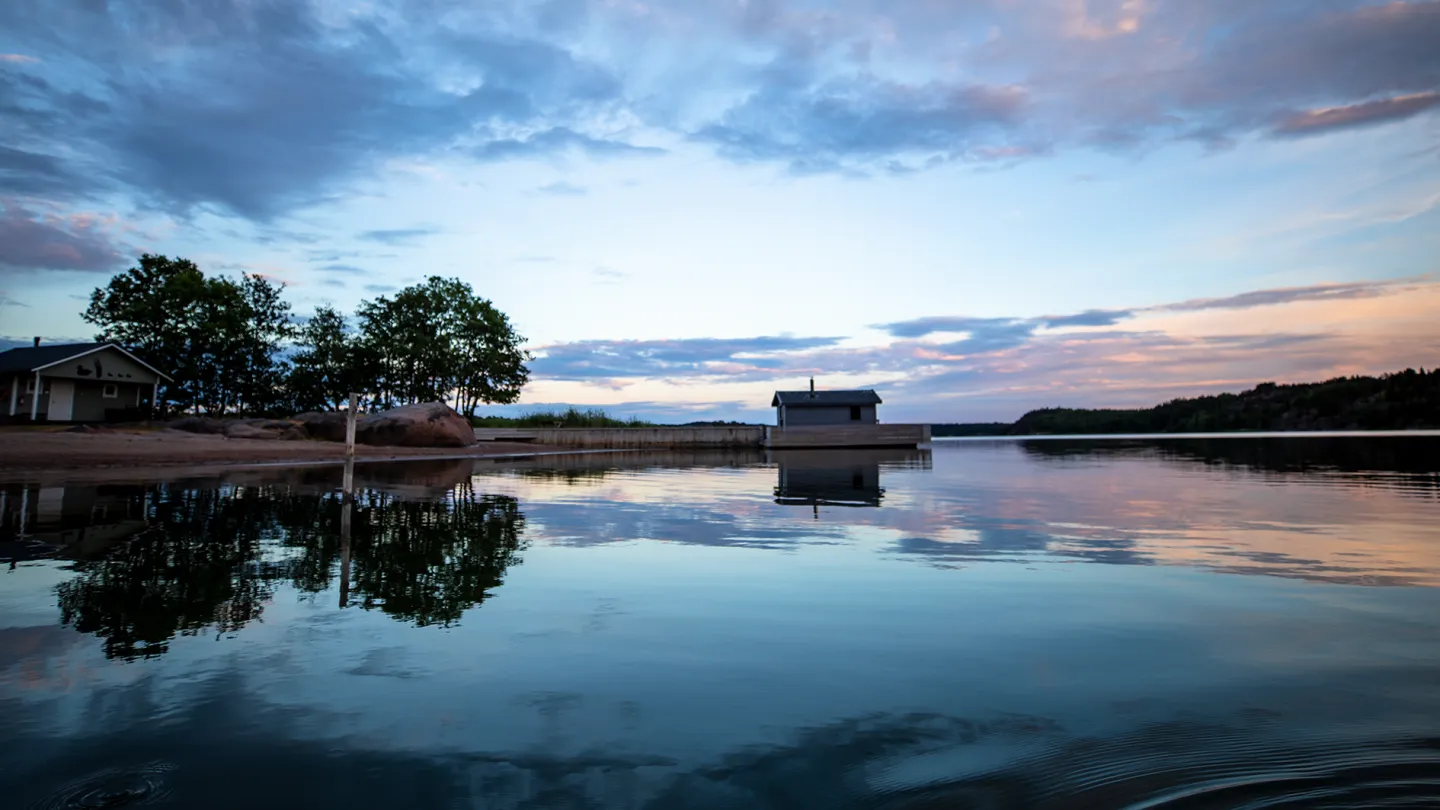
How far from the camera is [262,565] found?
24.1 feet

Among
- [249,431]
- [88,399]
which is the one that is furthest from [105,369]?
[249,431]

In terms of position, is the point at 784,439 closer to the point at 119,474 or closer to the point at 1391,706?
the point at 119,474

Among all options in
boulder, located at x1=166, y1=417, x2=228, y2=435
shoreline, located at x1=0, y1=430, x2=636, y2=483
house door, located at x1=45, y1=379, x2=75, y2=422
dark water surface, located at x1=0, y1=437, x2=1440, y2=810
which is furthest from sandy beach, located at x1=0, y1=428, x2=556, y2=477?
house door, located at x1=45, y1=379, x2=75, y2=422

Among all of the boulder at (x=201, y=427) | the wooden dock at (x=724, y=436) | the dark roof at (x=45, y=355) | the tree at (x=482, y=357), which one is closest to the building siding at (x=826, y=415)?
the wooden dock at (x=724, y=436)

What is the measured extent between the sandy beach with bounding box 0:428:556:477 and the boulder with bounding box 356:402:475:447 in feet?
8.08

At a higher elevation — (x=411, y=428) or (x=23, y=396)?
(x=23, y=396)

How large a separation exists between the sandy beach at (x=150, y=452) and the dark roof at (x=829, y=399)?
114ft

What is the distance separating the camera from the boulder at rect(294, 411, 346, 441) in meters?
36.1

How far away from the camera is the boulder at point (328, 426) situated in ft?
118

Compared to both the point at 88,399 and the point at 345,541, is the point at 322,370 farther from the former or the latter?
the point at 345,541

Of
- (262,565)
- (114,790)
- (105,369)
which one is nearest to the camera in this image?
(114,790)

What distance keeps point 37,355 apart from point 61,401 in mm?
4072

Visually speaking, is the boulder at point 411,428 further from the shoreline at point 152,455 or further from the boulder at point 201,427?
the boulder at point 201,427

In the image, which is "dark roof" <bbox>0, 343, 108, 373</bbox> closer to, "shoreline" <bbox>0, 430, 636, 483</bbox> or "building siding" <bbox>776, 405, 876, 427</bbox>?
"shoreline" <bbox>0, 430, 636, 483</bbox>
